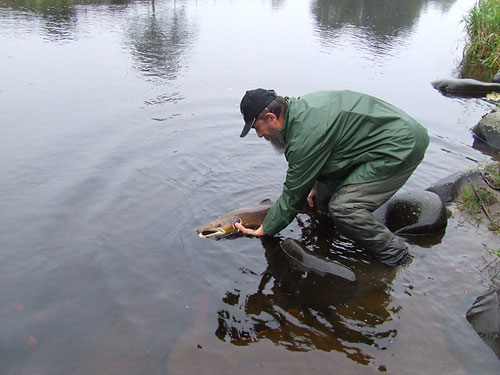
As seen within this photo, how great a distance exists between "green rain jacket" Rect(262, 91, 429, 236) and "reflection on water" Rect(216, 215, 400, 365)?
2.73ft

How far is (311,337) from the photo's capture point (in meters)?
4.07

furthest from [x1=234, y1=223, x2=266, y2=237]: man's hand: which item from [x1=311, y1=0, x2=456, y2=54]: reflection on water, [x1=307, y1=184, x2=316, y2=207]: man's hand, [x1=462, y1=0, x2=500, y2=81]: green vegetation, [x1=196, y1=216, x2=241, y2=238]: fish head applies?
[x1=311, y1=0, x2=456, y2=54]: reflection on water

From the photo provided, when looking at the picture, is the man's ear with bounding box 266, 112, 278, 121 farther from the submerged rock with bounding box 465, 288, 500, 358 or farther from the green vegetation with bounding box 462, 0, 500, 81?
the green vegetation with bounding box 462, 0, 500, 81

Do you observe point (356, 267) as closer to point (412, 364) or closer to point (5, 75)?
point (412, 364)

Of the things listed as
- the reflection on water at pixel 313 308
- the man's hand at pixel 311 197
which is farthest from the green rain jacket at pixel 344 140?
the man's hand at pixel 311 197

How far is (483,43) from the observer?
52.6 ft

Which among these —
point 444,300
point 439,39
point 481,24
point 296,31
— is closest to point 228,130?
point 444,300

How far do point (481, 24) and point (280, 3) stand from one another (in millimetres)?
22467

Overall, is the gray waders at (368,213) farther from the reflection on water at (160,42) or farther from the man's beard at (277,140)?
the reflection on water at (160,42)

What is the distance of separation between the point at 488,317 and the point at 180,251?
3.46 meters

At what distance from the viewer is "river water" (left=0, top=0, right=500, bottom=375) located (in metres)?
3.94

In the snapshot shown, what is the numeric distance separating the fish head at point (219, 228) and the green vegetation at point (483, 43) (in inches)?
540

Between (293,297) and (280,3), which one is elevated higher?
(280,3)

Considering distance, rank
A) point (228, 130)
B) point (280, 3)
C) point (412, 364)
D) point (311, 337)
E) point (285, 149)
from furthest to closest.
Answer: point (280, 3)
point (228, 130)
point (285, 149)
point (311, 337)
point (412, 364)
